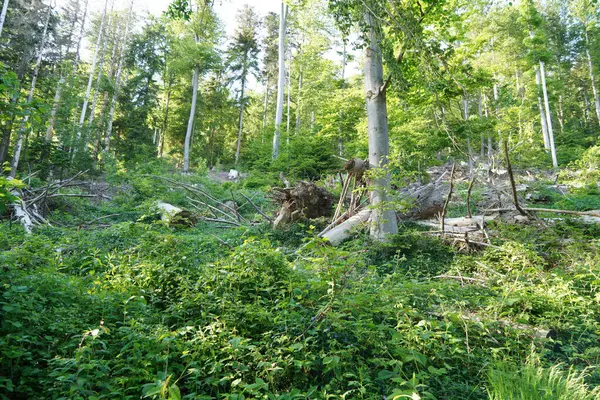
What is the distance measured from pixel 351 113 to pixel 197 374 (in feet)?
54.9

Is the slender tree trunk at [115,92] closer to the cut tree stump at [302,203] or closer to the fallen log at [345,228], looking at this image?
the cut tree stump at [302,203]

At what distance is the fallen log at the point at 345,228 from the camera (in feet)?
24.9

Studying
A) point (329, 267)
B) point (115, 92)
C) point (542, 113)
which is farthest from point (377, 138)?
point (542, 113)

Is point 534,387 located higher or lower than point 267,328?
lower

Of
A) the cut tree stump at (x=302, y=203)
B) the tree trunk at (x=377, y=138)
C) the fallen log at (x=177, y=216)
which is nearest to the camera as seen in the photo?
the tree trunk at (x=377, y=138)

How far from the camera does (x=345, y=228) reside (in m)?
7.82

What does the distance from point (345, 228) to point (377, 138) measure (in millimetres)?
2070

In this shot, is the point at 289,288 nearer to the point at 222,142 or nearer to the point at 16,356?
the point at 16,356

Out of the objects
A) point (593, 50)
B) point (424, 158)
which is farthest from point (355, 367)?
point (593, 50)

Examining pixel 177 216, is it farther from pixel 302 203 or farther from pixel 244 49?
pixel 244 49

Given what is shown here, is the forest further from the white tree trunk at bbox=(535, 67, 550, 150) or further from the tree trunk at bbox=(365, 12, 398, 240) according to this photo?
the white tree trunk at bbox=(535, 67, 550, 150)

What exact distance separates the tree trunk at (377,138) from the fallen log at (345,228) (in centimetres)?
46

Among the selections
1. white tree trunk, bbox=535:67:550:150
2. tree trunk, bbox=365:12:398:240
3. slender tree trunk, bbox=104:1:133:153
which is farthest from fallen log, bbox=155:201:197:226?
white tree trunk, bbox=535:67:550:150

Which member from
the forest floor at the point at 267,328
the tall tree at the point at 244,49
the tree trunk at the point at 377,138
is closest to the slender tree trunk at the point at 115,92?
the tall tree at the point at 244,49
